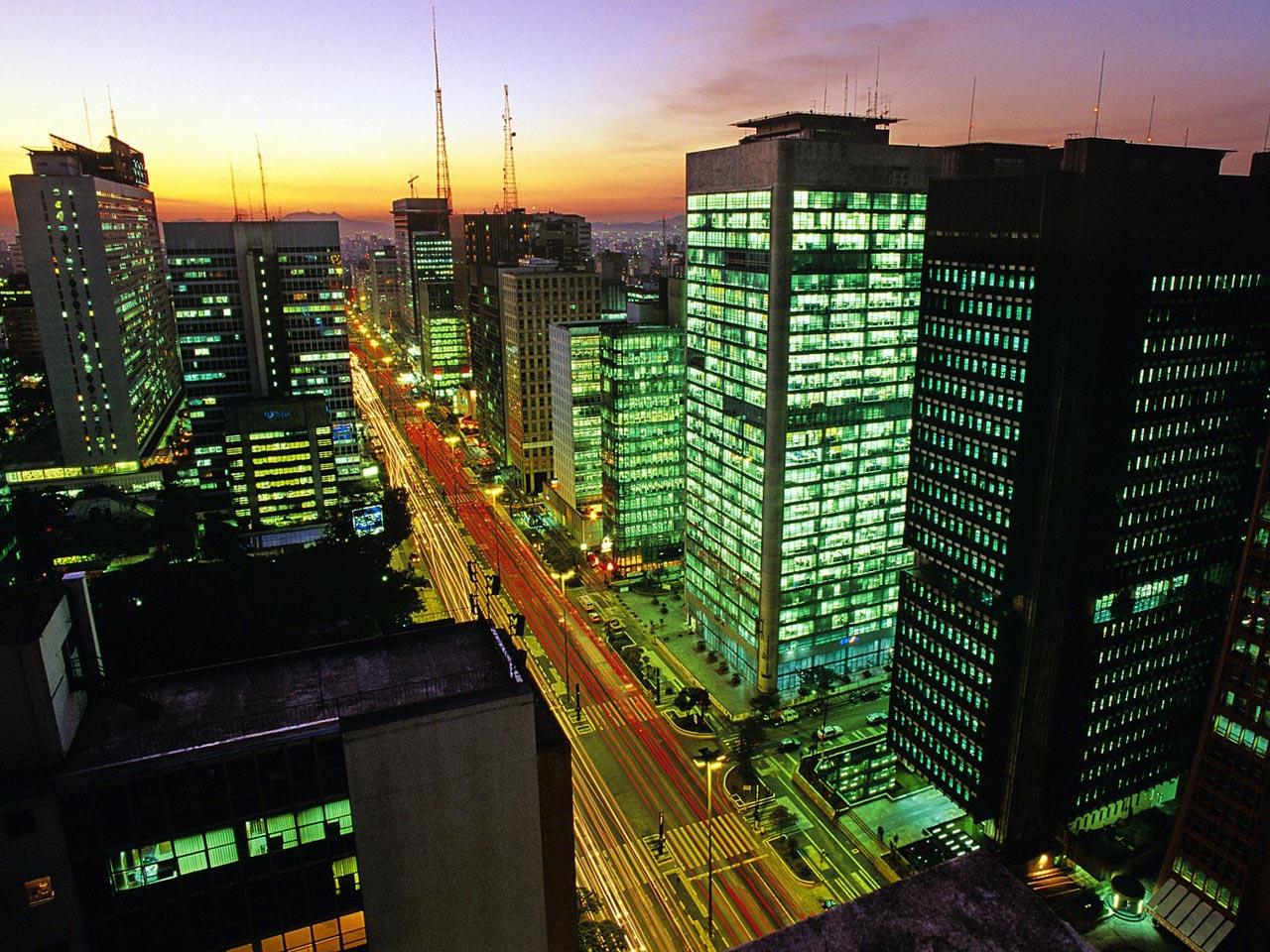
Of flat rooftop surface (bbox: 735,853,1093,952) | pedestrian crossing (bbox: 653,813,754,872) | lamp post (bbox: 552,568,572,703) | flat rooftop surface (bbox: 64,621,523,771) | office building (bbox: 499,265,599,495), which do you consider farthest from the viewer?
office building (bbox: 499,265,599,495)

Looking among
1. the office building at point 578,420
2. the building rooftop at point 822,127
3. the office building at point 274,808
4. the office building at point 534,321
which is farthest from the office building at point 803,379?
the office building at point 274,808

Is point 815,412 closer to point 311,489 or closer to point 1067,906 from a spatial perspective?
point 1067,906

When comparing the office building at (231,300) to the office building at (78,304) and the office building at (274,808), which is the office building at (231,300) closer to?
the office building at (78,304)

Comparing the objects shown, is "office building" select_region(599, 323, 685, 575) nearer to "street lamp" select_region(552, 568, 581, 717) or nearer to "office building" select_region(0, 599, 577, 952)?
"street lamp" select_region(552, 568, 581, 717)

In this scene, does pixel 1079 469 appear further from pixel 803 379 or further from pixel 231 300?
pixel 231 300

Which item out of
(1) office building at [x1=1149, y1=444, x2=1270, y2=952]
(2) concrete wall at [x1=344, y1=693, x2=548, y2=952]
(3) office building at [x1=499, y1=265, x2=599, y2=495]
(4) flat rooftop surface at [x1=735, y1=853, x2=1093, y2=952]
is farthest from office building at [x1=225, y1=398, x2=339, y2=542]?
(4) flat rooftop surface at [x1=735, y1=853, x2=1093, y2=952]
